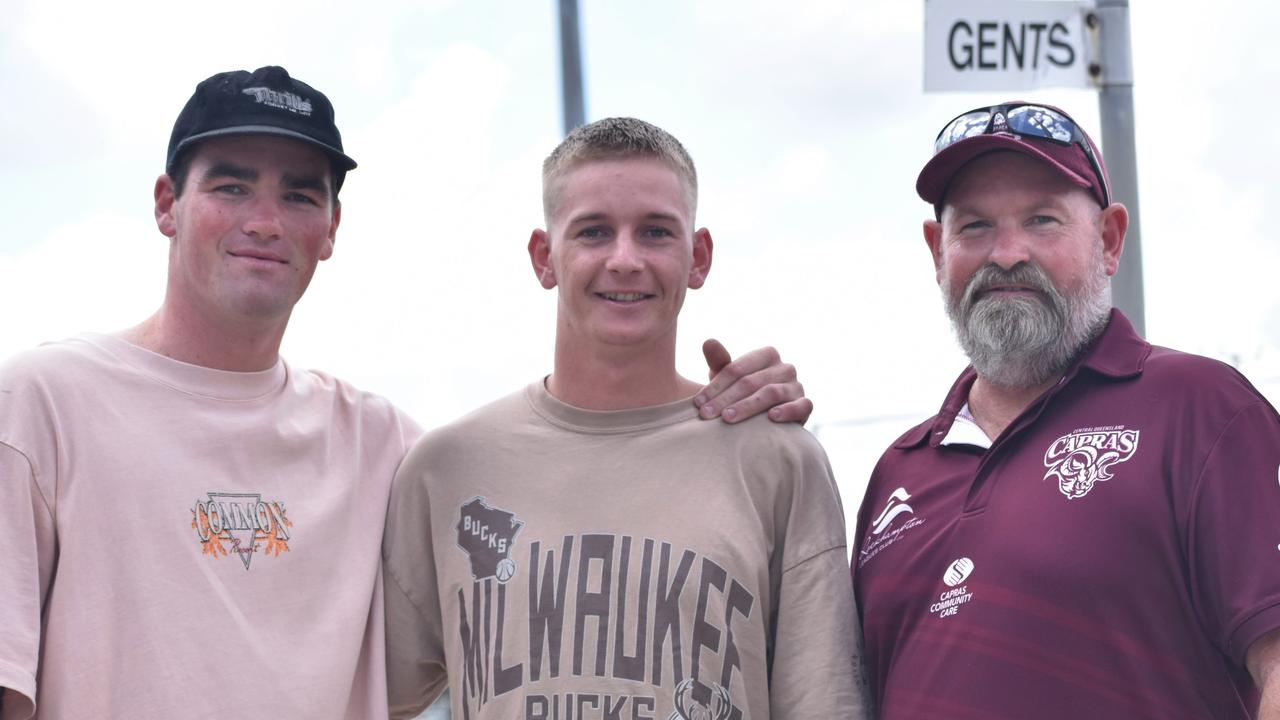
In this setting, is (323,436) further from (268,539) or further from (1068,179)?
(1068,179)

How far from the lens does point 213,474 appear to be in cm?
301

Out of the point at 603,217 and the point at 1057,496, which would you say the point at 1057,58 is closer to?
the point at 603,217

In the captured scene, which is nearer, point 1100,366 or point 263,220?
point 1100,366

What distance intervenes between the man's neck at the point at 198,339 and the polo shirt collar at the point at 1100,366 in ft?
5.37

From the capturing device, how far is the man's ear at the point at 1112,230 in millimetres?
3248

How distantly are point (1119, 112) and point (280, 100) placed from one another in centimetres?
290

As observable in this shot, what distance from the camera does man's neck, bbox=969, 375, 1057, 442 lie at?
315 cm

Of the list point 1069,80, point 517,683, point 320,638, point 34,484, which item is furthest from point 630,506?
point 1069,80

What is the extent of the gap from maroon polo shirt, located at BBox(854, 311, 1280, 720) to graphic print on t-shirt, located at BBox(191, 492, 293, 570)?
1.38 meters

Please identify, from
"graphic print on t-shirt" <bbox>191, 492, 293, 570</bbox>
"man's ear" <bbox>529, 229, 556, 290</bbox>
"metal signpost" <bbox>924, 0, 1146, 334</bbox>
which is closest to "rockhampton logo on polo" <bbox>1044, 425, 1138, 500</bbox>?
"man's ear" <bbox>529, 229, 556, 290</bbox>

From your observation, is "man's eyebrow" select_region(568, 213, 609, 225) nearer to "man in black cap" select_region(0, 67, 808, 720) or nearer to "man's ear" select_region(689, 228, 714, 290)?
"man's ear" select_region(689, 228, 714, 290)

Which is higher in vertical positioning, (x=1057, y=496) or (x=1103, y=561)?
(x=1057, y=496)

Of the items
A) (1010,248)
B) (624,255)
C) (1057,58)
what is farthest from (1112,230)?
(1057,58)

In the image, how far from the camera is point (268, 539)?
3031 mm
